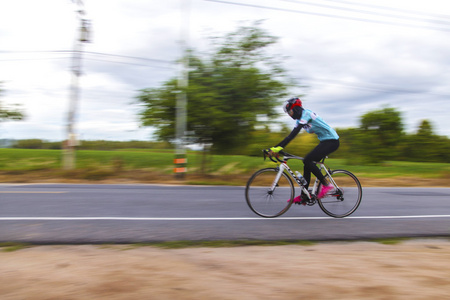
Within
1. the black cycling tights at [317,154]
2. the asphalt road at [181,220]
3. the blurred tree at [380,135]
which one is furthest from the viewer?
the blurred tree at [380,135]

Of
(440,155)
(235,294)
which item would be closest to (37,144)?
(235,294)

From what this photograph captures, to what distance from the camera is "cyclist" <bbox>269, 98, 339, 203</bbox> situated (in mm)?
5703

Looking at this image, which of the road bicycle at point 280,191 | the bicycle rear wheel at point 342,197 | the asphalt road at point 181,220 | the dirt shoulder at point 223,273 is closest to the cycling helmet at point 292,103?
the road bicycle at point 280,191

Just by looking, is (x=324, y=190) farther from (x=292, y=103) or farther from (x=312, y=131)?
(x=292, y=103)

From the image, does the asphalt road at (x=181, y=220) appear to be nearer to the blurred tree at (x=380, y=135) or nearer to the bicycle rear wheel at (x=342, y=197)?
the bicycle rear wheel at (x=342, y=197)

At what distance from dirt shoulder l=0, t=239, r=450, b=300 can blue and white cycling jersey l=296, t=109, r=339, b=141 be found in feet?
7.50

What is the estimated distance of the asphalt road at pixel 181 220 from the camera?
464 centimetres

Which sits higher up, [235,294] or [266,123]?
[266,123]

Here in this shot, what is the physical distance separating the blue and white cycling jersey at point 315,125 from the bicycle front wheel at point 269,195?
0.92 m

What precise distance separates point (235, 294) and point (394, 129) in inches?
1229

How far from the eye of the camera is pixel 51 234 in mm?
4535

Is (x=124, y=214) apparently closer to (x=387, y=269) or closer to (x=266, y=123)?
(x=387, y=269)

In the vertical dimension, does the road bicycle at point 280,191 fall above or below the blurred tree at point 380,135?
below

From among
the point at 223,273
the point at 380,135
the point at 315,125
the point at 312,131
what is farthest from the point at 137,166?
the point at 380,135
